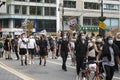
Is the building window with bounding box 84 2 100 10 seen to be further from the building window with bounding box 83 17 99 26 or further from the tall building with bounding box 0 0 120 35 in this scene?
the building window with bounding box 83 17 99 26

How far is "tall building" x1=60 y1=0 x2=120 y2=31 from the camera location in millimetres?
95812

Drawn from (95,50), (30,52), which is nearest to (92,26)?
(30,52)

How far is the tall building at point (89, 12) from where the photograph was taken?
9581 centimetres

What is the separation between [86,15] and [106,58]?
85338 mm

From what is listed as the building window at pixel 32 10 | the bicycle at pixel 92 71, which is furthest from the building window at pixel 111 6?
the bicycle at pixel 92 71

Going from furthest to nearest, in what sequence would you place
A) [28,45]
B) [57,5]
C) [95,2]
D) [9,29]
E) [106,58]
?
[95,2], [57,5], [9,29], [28,45], [106,58]

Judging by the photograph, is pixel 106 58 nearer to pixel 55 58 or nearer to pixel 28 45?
pixel 28 45

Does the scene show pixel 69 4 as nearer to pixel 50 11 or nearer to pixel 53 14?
pixel 53 14

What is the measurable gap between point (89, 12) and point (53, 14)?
407 inches

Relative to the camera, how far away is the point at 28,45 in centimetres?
2445

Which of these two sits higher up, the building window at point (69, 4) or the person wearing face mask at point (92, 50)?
the building window at point (69, 4)

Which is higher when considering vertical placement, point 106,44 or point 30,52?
point 106,44

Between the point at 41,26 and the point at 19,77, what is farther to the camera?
the point at 41,26

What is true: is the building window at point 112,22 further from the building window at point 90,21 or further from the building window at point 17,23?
the building window at point 17,23
